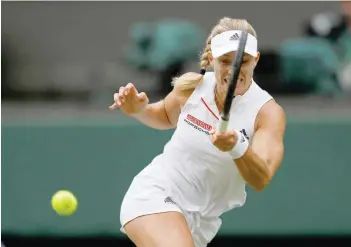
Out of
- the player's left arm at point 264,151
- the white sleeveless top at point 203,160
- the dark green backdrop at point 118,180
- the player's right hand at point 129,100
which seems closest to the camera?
the player's left arm at point 264,151

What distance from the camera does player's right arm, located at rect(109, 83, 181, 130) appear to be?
18.7 ft

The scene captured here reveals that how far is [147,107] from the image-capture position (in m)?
5.94

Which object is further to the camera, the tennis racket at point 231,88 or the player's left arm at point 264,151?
the player's left arm at point 264,151

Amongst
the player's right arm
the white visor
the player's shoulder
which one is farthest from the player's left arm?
the player's right arm

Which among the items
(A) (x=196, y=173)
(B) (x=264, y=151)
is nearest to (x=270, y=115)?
(B) (x=264, y=151)

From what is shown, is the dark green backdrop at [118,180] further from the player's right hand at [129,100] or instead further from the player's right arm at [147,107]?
the player's right hand at [129,100]

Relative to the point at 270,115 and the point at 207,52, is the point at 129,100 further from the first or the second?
the point at 270,115

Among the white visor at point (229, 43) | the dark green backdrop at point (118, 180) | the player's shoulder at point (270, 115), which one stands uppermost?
the white visor at point (229, 43)

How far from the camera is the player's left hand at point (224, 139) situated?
4691mm

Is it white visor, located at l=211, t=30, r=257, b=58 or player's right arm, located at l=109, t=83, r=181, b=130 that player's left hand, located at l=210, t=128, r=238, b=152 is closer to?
white visor, located at l=211, t=30, r=257, b=58

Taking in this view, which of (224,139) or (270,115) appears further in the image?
(270,115)

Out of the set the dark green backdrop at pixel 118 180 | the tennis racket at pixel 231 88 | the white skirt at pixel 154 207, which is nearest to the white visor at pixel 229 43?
the tennis racket at pixel 231 88

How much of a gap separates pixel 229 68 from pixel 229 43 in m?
0.13

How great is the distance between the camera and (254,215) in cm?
862
